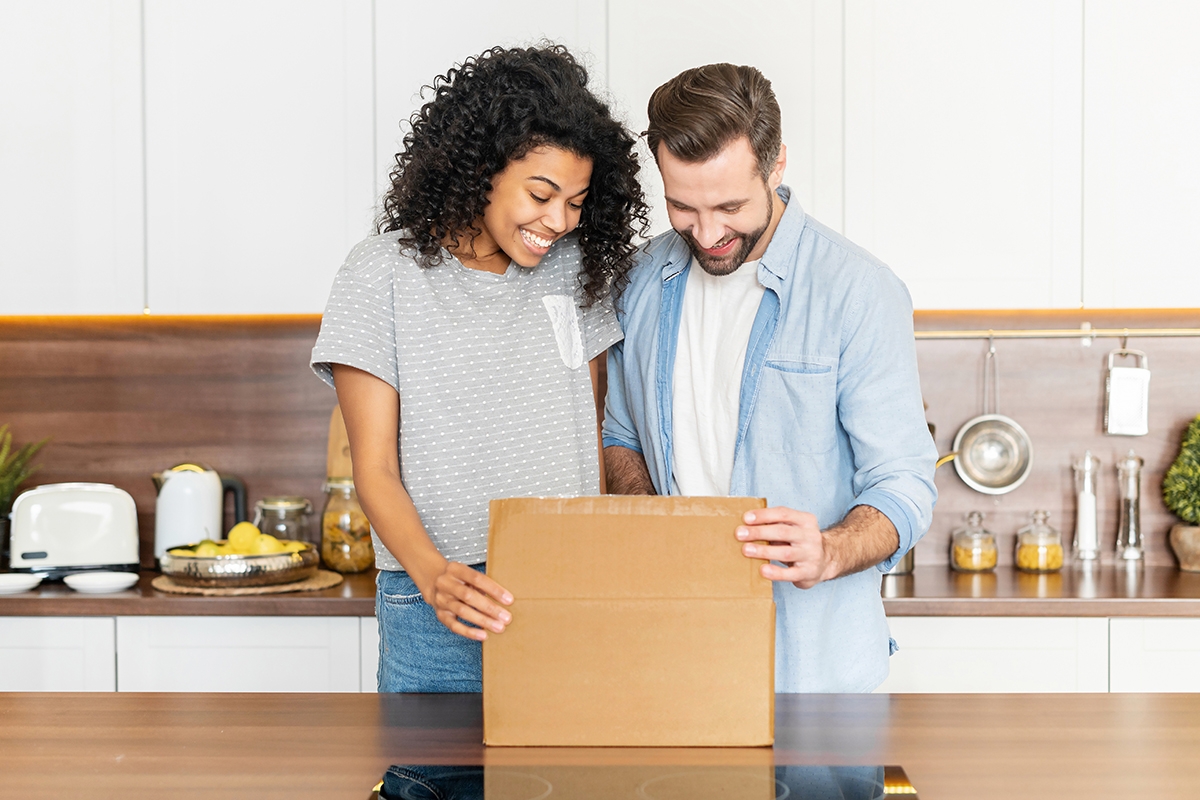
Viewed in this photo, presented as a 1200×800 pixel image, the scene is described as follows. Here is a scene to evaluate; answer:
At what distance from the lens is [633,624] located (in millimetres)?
937

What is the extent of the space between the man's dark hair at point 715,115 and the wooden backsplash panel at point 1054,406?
4.31ft

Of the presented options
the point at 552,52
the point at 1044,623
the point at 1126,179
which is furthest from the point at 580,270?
the point at 1126,179

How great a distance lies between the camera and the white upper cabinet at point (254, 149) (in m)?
2.23

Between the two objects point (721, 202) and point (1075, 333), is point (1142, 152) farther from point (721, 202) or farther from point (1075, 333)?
point (721, 202)

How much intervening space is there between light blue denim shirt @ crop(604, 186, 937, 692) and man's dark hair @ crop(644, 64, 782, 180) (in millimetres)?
142

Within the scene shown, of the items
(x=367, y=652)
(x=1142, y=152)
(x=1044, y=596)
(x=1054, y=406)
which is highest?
(x=1142, y=152)

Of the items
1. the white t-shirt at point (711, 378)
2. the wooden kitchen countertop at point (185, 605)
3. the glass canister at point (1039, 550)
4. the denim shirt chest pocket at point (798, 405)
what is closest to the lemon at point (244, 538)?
the wooden kitchen countertop at point (185, 605)

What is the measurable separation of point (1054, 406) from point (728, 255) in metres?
1.47

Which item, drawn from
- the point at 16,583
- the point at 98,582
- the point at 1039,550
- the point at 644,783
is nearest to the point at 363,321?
the point at 644,783

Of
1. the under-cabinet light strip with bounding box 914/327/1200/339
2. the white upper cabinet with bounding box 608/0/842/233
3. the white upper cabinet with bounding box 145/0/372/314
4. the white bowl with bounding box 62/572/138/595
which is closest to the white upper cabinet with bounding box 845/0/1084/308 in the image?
the white upper cabinet with bounding box 608/0/842/233

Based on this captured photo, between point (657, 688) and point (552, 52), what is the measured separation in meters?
0.80

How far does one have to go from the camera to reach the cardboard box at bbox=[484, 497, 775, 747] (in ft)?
3.06

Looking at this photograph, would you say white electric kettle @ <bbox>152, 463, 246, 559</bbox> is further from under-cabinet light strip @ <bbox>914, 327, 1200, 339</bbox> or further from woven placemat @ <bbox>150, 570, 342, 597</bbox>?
under-cabinet light strip @ <bbox>914, 327, 1200, 339</bbox>

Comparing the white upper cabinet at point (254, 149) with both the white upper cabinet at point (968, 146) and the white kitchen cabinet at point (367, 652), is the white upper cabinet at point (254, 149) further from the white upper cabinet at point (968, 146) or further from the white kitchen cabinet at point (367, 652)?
the white upper cabinet at point (968, 146)
